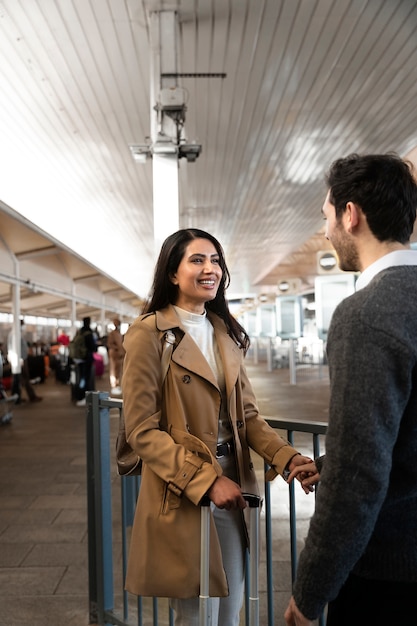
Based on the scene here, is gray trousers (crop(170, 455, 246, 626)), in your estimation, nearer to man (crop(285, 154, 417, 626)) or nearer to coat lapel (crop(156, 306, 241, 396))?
coat lapel (crop(156, 306, 241, 396))

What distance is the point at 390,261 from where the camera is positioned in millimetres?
1330

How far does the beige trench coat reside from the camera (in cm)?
182

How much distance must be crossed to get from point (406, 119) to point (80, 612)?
8608 mm

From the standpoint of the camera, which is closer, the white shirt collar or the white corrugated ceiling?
the white shirt collar

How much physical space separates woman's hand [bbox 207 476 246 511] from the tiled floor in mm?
2112

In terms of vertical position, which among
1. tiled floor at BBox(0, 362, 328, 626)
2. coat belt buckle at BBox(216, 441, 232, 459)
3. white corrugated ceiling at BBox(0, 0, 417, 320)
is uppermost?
white corrugated ceiling at BBox(0, 0, 417, 320)

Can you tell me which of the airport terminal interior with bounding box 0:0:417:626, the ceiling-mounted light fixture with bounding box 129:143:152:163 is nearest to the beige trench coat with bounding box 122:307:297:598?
the airport terminal interior with bounding box 0:0:417:626

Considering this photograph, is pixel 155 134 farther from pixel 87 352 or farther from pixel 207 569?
pixel 87 352

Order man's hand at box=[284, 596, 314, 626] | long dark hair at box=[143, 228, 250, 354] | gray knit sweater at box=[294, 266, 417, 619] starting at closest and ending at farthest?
gray knit sweater at box=[294, 266, 417, 619], man's hand at box=[284, 596, 314, 626], long dark hair at box=[143, 228, 250, 354]

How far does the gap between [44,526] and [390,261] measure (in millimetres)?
4760

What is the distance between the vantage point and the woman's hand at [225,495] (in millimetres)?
1714

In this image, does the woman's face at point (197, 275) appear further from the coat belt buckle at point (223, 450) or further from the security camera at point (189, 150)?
the security camera at point (189, 150)

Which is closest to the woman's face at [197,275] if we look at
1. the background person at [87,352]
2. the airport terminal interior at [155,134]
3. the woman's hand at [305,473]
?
the woman's hand at [305,473]

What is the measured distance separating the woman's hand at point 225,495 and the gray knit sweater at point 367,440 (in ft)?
1.49
